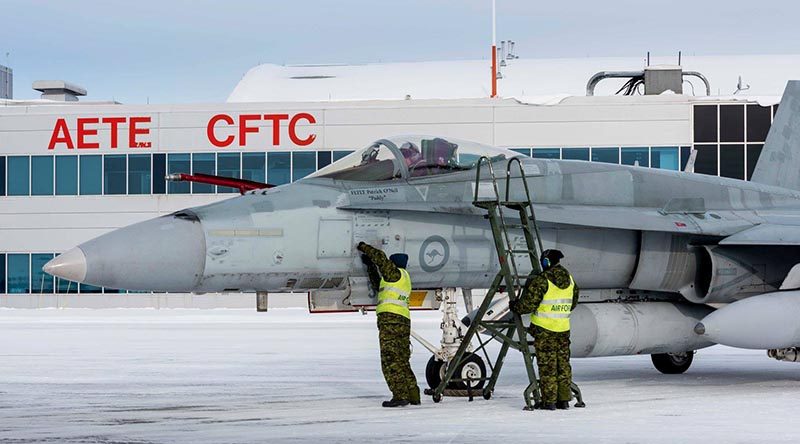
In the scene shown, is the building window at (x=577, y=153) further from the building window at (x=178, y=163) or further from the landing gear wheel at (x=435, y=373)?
the landing gear wheel at (x=435, y=373)

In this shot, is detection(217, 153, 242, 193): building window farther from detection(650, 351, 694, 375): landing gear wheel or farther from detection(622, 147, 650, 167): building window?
detection(650, 351, 694, 375): landing gear wheel

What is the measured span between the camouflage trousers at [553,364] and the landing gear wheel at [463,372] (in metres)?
1.03

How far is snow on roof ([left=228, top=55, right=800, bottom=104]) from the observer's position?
49.2 m

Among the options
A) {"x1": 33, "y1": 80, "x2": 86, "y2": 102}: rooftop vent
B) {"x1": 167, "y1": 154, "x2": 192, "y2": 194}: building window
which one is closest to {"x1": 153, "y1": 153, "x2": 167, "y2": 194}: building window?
{"x1": 167, "y1": 154, "x2": 192, "y2": 194}: building window

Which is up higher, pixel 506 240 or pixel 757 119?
pixel 757 119

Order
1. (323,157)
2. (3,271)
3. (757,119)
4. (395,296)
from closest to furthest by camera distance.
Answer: (395,296) → (757,119) → (323,157) → (3,271)

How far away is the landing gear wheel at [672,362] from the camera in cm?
1521

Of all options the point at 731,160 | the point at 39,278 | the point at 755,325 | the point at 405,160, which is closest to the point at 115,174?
the point at 39,278

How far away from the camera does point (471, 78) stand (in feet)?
172

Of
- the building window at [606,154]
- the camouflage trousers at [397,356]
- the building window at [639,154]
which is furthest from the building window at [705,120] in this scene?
the camouflage trousers at [397,356]

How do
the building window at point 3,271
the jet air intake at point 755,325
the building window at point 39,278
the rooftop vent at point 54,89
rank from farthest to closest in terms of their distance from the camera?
the rooftop vent at point 54,89 < the building window at point 3,271 < the building window at point 39,278 < the jet air intake at point 755,325

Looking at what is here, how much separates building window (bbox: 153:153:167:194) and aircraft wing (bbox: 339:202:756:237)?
2667 cm

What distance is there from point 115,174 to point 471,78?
19518 millimetres

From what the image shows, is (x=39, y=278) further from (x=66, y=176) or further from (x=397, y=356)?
(x=397, y=356)
